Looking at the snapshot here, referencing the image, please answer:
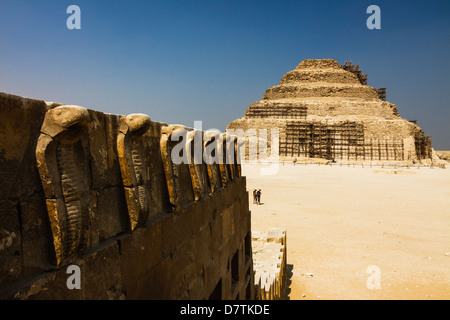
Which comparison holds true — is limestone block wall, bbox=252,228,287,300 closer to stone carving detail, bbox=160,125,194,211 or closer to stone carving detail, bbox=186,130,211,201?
stone carving detail, bbox=186,130,211,201

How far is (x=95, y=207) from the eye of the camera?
2.17 metres

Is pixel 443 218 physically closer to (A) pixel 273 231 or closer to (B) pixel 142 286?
(A) pixel 273 231

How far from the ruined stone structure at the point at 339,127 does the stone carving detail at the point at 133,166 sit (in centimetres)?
6178

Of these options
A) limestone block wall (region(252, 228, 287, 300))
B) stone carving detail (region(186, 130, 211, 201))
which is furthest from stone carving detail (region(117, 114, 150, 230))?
limestone block wall (region(252, 228, 287, 300))

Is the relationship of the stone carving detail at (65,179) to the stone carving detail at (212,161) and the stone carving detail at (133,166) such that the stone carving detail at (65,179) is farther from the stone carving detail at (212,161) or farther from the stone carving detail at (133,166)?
the stone carving detail at (212,161)

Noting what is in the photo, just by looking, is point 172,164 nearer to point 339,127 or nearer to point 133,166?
point 133,166

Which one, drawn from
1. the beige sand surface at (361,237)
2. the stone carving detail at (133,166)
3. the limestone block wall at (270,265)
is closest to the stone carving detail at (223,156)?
the stone carving detail at (133,166)

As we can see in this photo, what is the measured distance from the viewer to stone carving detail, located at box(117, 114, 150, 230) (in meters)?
2.41

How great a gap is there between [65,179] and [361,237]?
660 inches

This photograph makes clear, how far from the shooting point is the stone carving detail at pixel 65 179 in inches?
69.0

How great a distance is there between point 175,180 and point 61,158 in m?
1.45

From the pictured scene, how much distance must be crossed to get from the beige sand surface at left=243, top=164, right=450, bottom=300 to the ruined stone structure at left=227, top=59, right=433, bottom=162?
37.1 m

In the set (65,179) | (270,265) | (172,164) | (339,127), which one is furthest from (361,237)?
(339,127)
